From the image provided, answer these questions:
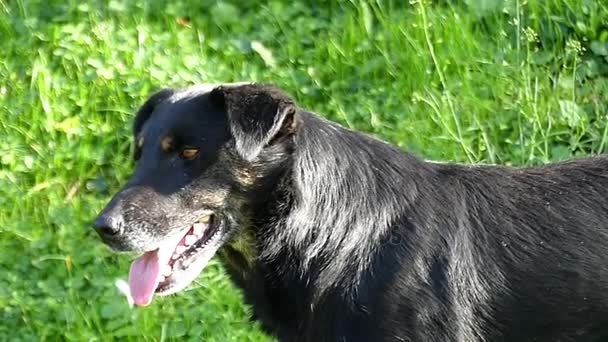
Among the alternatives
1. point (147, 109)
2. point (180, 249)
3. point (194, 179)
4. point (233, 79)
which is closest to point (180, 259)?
point (180, 249)

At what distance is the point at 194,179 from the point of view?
4047mm

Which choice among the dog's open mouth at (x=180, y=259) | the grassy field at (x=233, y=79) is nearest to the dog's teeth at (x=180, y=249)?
the dog's open mouth at (x=180, y=259)

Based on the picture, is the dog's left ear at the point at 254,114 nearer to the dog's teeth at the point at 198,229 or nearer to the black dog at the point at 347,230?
the black dog at the point at 347,230

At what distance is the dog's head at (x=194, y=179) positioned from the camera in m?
4.02

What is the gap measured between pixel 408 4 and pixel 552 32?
3.00 ft

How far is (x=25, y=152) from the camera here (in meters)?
6.24

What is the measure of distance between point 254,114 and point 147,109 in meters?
0.70

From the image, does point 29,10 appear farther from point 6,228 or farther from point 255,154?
point 255,154

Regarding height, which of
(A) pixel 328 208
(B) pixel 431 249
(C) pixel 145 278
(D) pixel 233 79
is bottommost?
(D) pixel 233 79

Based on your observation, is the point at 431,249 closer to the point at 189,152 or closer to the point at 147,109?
the point at 189,152

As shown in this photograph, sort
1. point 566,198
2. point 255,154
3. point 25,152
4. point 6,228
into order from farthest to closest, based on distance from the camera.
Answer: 1. point 25,152
2. point 6,228
3. point 566,198
4. point 255,154

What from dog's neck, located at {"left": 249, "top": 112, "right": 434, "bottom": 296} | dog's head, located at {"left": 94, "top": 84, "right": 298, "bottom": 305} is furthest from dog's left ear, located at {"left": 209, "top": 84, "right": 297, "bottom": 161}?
dog's neck, located at {"left": 249, "top": 112, "right": 434, "bottom": 296}

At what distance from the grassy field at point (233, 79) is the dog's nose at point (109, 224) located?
1.48m

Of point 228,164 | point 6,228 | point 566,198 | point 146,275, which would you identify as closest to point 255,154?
point 228,164
